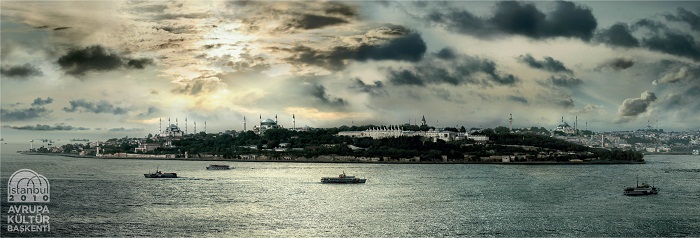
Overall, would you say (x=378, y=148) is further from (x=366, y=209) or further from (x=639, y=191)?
(x=366, y=209)

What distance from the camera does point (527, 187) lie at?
186 ft

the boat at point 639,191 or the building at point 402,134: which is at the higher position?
the building at point 402,134

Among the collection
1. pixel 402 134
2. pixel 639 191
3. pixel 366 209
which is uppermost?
pixel 402 134

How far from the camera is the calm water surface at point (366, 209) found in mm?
33469

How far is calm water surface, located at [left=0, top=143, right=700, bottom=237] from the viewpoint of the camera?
33.5 meters

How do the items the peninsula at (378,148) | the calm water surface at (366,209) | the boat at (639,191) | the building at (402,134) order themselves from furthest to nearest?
the building at (402,134)
the peninsula at (378,148)
the boat at (639,191)
the calm water surface at (366,209)

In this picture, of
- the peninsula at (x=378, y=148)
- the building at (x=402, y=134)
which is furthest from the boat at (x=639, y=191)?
the building at (x=402, y=134)

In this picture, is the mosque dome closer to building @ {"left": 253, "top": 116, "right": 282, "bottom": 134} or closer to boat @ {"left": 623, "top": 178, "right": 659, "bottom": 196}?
building @ {"left": 253, "top": 116, "right": 282, "bottom": 134}

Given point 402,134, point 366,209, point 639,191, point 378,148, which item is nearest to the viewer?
point 366,209

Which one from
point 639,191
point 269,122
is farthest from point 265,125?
point 639,191

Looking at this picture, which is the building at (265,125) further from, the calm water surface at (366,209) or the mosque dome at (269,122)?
the calm water surface at (366,209)

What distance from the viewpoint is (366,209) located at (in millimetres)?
41094

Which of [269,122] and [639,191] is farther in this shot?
[269,122]

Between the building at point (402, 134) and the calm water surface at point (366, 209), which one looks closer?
the calm water surface at point (366, 209)
